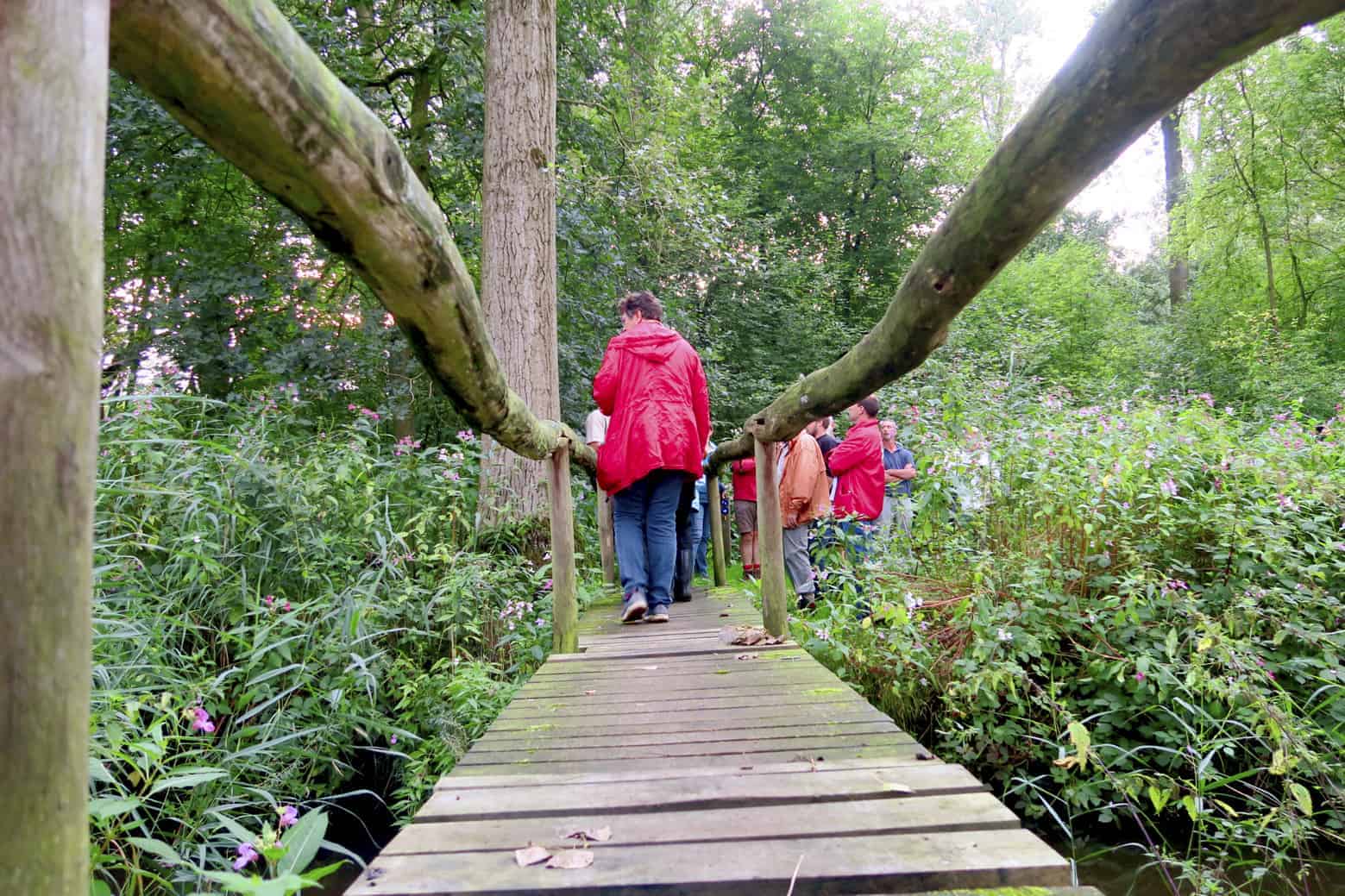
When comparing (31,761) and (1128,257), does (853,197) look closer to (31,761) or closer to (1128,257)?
(1128,257)

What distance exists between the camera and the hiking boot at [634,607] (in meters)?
4.02

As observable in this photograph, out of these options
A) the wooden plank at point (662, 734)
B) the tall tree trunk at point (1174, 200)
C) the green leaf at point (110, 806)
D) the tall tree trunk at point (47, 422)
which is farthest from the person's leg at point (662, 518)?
the tall tree trunk at point (1174, 200)

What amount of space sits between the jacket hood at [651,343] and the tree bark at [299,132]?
2319mm

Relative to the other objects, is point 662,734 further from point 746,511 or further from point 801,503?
point 746,511

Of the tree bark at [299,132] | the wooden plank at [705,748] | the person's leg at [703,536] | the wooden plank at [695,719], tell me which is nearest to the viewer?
the tree bark at [299,132]

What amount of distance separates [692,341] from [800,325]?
13.6 ft

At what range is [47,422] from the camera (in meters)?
0.56

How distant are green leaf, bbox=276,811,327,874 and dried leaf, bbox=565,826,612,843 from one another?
465 mm

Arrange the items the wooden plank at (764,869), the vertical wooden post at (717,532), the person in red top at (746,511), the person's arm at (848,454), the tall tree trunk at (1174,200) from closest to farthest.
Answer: the wooden plank at (764,869) → the person's arm at (848,454) → the vertical wooden post at (717,532) → the person in red top at (746,511) → the tall tree trunk at (1174,200)

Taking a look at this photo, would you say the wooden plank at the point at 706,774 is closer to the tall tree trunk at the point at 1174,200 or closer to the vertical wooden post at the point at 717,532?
the vertical wooden post at the point at 717,532

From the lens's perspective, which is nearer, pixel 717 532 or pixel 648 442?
pixel 648 442

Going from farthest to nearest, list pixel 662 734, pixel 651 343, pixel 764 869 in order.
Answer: pixel 651 343 < pixel 662 734 < pixel 764 869

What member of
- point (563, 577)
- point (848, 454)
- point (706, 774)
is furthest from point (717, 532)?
point (706, 774)

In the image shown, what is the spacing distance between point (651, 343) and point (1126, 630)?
2.64 meters
